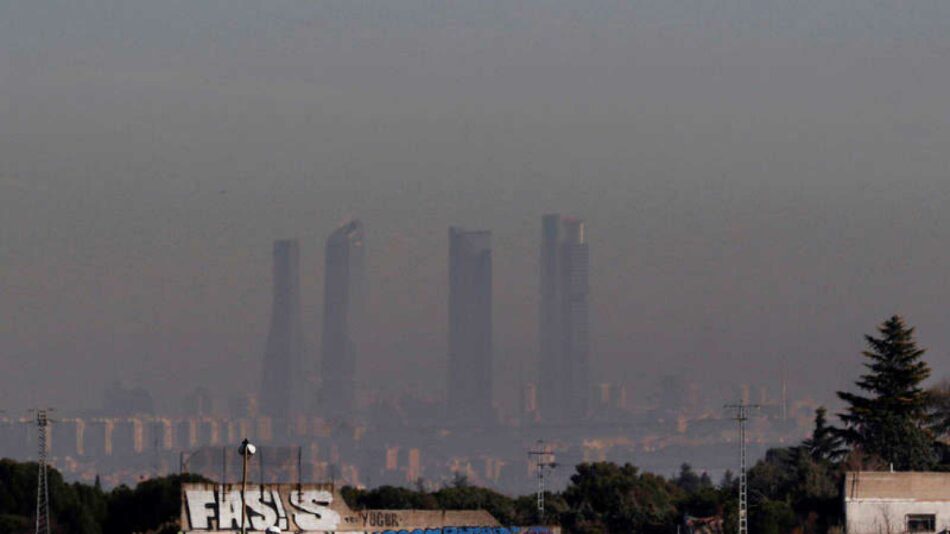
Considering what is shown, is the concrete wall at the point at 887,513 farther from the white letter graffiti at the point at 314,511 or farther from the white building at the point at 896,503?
the white letter graffiti at the point at 314,511

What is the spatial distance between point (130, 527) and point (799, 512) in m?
60.6

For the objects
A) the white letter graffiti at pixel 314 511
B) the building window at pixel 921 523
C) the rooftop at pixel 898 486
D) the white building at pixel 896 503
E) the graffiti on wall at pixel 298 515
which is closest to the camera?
the building window at pixel 921 523

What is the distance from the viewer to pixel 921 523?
16200cm

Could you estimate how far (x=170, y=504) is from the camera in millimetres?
193750

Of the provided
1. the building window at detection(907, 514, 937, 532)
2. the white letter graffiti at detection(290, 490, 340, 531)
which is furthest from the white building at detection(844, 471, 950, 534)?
the white letter graffiti at detection(290, 490, 340, 531)

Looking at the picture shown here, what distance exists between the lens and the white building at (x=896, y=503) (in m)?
162

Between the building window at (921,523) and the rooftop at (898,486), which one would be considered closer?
the building window at (921,523)

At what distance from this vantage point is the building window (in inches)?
6363

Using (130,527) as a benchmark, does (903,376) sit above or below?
above

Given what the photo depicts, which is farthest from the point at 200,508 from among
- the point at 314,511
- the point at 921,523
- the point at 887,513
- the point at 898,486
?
the point at 921,523

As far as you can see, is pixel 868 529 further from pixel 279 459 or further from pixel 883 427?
pixel 279 459

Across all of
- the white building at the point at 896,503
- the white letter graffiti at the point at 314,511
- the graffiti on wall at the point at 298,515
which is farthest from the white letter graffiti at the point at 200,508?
the white building at the point at 896,503

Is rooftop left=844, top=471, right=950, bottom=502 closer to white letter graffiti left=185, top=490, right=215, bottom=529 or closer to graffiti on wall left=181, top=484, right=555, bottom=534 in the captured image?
graffiti on wall left=181, top=484, right=555, bottom=534

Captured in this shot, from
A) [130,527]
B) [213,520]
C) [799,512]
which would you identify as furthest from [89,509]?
[799,512]
